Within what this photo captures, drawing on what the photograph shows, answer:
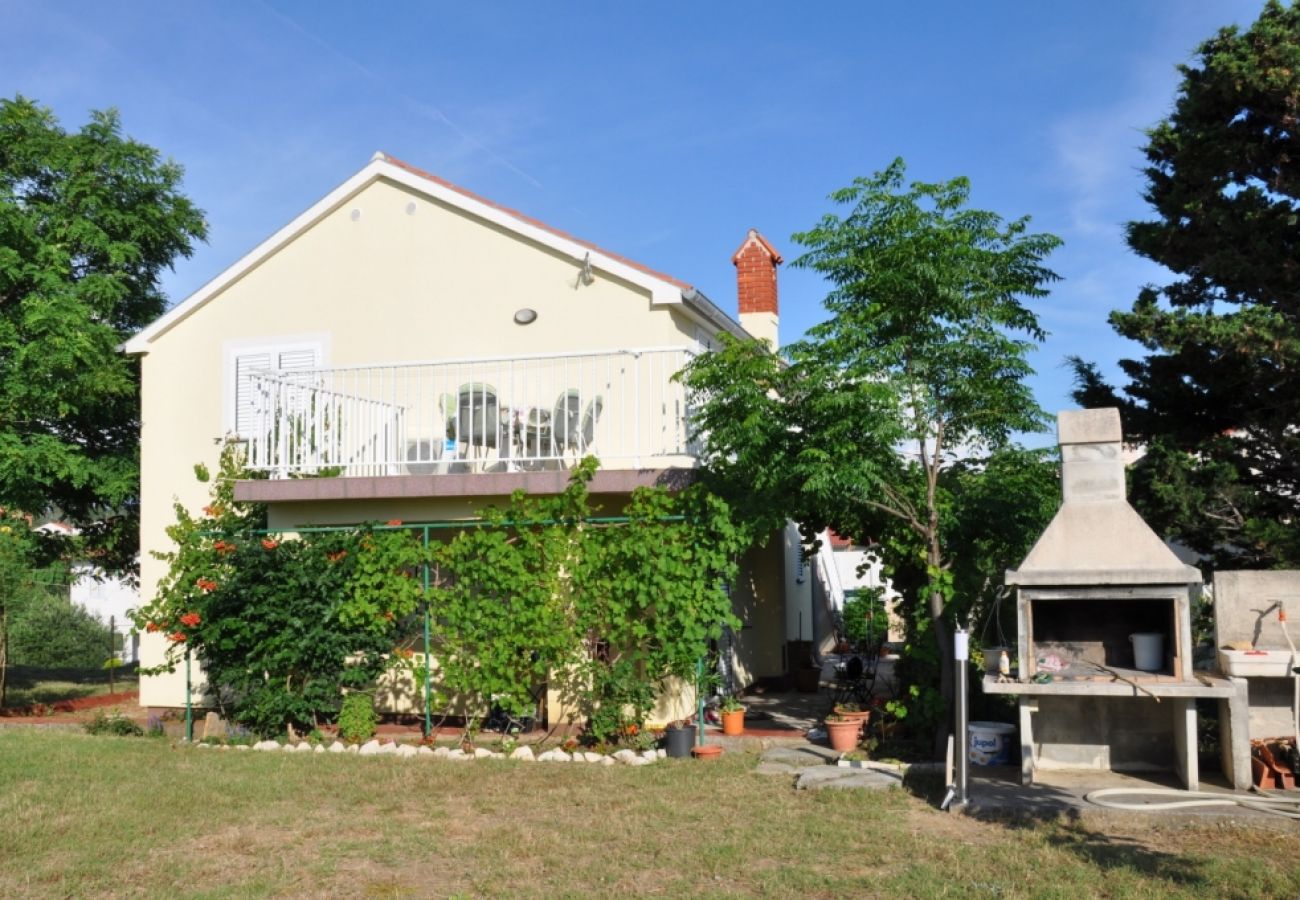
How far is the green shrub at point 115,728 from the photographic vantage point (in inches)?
478

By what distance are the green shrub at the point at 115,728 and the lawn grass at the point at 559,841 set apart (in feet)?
8.69

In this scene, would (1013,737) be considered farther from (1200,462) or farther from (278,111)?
(278,111)

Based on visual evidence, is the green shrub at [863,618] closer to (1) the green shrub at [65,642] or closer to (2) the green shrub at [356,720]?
(2) the green shrub at [356,720]

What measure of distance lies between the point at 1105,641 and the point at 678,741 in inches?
150

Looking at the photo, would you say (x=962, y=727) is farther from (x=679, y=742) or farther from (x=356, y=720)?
(x=356, y=720)

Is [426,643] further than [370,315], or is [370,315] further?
[370,315]

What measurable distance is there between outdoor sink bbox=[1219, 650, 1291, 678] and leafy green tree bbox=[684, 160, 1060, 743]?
2.21 metres

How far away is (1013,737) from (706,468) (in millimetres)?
3759

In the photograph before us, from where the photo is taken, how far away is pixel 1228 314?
10.8m

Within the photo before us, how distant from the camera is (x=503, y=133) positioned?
46.2 ft

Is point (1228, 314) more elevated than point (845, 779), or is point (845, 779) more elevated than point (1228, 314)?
point (1228, 314)

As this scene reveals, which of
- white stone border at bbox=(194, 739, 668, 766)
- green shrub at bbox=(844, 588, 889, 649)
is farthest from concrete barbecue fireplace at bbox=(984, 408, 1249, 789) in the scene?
green shrub at bbox=(844, 588, 889, 649)

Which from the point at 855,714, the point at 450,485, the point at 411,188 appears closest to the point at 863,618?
the point at 855,714

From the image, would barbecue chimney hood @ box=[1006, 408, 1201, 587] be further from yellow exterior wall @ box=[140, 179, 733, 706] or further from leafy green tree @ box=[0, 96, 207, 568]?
leafy green tree @ box=[0, 96, 207, 568]
